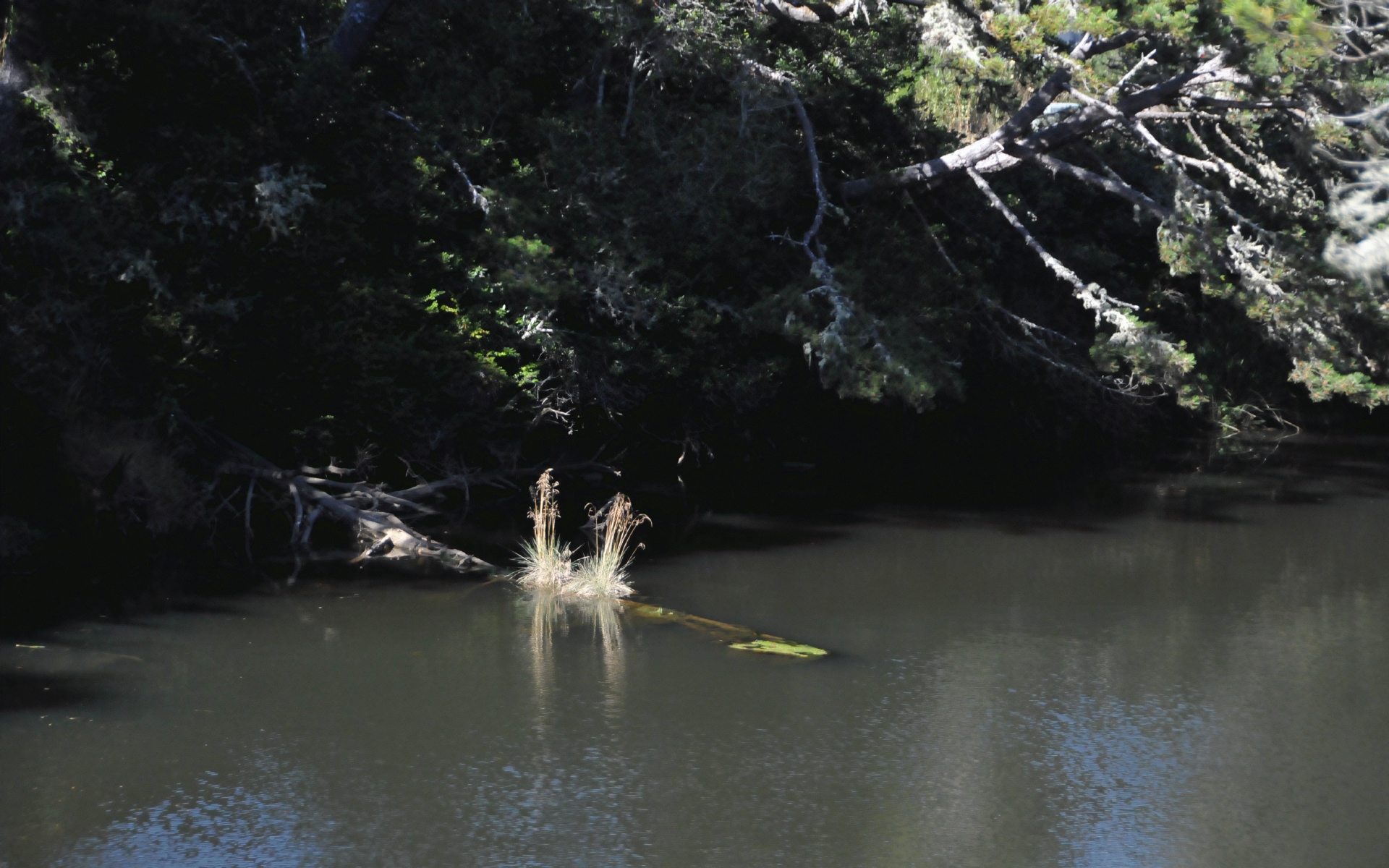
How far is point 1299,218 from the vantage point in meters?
14.2

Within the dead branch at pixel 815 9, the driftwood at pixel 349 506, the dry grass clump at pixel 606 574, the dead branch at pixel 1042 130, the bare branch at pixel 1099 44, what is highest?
the dead branch at pixel 815 9

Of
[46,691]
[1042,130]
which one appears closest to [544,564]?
[46,691]

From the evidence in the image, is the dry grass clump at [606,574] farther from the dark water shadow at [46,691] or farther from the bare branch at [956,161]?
the bare branch at [956,161]

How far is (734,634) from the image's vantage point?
977 centimetres

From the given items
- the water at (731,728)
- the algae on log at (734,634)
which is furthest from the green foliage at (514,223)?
the algae on log at (734,634)

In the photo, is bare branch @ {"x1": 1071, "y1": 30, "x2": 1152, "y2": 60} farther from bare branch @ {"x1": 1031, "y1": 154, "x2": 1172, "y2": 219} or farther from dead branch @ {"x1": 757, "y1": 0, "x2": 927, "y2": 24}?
dead branch @ {"x1": 757, "y1": 0, "x2": 927, "y2": 24}

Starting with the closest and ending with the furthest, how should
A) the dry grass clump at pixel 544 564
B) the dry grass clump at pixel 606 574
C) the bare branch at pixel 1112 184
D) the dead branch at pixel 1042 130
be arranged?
the dry grass clump at pixel 606 574, the dry grass clump at pixel 544 564, the dead branch at pixel 1042 130, the bare branch at pixel 1112 184

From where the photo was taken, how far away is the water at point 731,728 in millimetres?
6469

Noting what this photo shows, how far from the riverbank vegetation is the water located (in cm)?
212

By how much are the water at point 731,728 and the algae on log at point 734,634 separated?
196 millimetres

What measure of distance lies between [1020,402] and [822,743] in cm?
1138

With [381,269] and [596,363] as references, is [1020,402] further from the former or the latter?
[381,269]

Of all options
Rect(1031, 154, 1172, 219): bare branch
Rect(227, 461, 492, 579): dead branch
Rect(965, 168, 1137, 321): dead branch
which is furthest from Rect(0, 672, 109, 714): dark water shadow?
Rect(1031, 154, 1172, 219): bare branch

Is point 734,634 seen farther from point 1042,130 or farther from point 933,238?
point 1042,130
